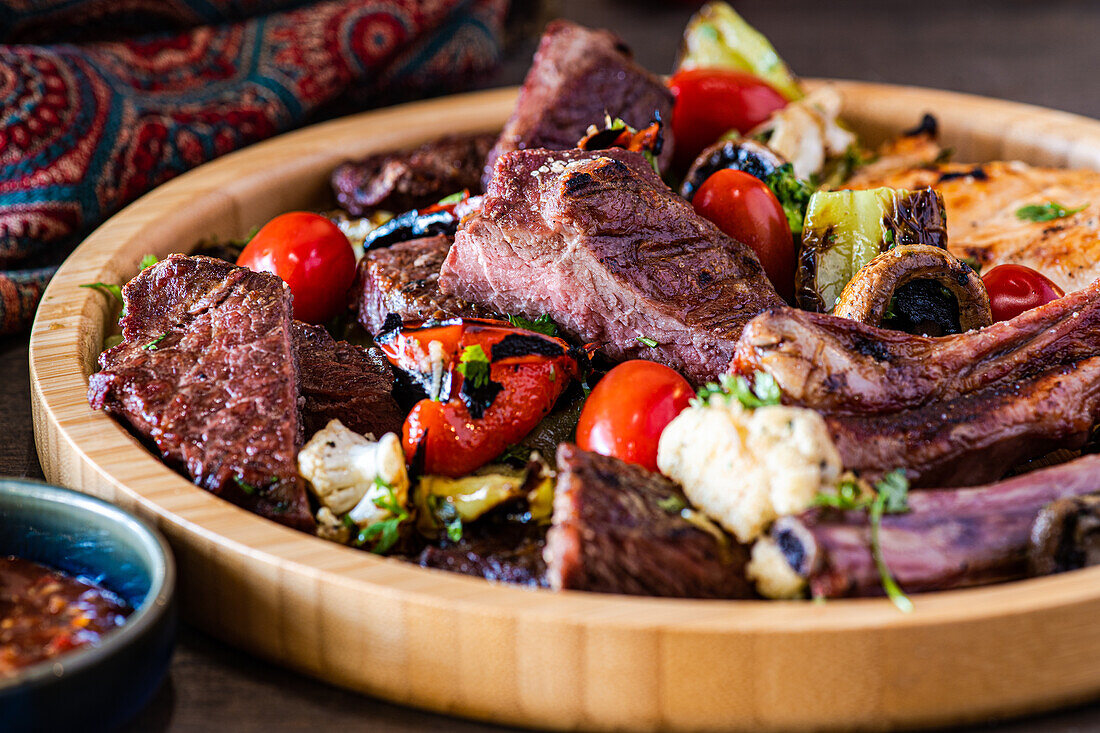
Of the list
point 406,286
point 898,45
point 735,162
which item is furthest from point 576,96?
point 898,45

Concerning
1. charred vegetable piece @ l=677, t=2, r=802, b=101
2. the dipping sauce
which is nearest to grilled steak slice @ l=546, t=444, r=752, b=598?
the dipping sauce

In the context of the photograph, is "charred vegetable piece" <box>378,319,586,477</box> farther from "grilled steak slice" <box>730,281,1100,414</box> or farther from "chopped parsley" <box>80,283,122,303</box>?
"chopped parsley" <box>80,283,122,303</box>

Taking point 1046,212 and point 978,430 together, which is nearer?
point 978,430

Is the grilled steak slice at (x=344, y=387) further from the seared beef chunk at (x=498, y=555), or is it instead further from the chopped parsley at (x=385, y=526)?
the seared beef chunk at (x=498, y=555)

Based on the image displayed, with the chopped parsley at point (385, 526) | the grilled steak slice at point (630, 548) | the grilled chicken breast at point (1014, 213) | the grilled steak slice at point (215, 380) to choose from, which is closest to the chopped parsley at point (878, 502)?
the grilled steak slice at point (630, 548)

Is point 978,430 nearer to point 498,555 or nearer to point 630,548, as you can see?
point 630,548

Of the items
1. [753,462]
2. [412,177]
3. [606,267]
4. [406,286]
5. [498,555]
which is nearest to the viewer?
[753,462]
